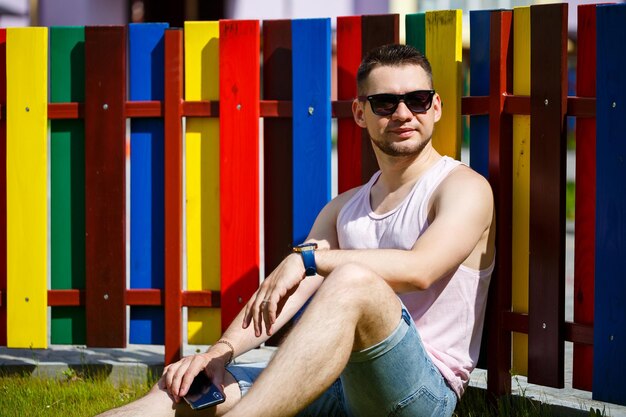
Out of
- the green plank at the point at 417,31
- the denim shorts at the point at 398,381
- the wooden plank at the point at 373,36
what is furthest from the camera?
the wooden plank at the point at 373,36

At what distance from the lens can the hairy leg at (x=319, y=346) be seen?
3355 mm

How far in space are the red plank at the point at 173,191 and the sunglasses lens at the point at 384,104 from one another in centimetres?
111

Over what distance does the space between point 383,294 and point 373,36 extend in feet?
5.08

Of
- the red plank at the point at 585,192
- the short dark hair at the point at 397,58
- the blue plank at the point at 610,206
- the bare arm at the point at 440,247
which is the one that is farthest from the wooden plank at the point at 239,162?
the blue plank at the point at 610,206

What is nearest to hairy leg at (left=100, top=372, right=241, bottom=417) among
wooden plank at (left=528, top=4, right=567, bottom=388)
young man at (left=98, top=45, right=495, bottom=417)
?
young man at (left=98, top=45, right=495, bottom=417)

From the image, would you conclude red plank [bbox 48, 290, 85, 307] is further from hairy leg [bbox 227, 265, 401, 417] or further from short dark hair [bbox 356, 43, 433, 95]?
hairy leg [bbox 227, 265, 401, 417]

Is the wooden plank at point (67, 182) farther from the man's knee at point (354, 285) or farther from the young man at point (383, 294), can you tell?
the man's knee at point (354, 285)

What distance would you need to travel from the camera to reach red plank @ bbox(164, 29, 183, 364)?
16.3ft

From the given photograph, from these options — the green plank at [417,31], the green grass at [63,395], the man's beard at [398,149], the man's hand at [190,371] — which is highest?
the green plank at [417,31]

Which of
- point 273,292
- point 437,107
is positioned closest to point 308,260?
point 273,292

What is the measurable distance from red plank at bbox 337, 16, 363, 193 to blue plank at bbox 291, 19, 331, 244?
0.06 meters

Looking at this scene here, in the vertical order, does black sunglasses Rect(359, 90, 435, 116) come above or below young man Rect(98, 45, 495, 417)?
above

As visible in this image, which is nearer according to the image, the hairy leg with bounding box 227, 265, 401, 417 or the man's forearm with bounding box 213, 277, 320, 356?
the hairy leg with bounding box 227, 265, 401, 417

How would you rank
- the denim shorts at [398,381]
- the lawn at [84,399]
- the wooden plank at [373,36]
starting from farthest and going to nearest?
1. the wooden plank at [373,36]
2. the lawn at [84,399]
3. the denim shorts at [398,381]
